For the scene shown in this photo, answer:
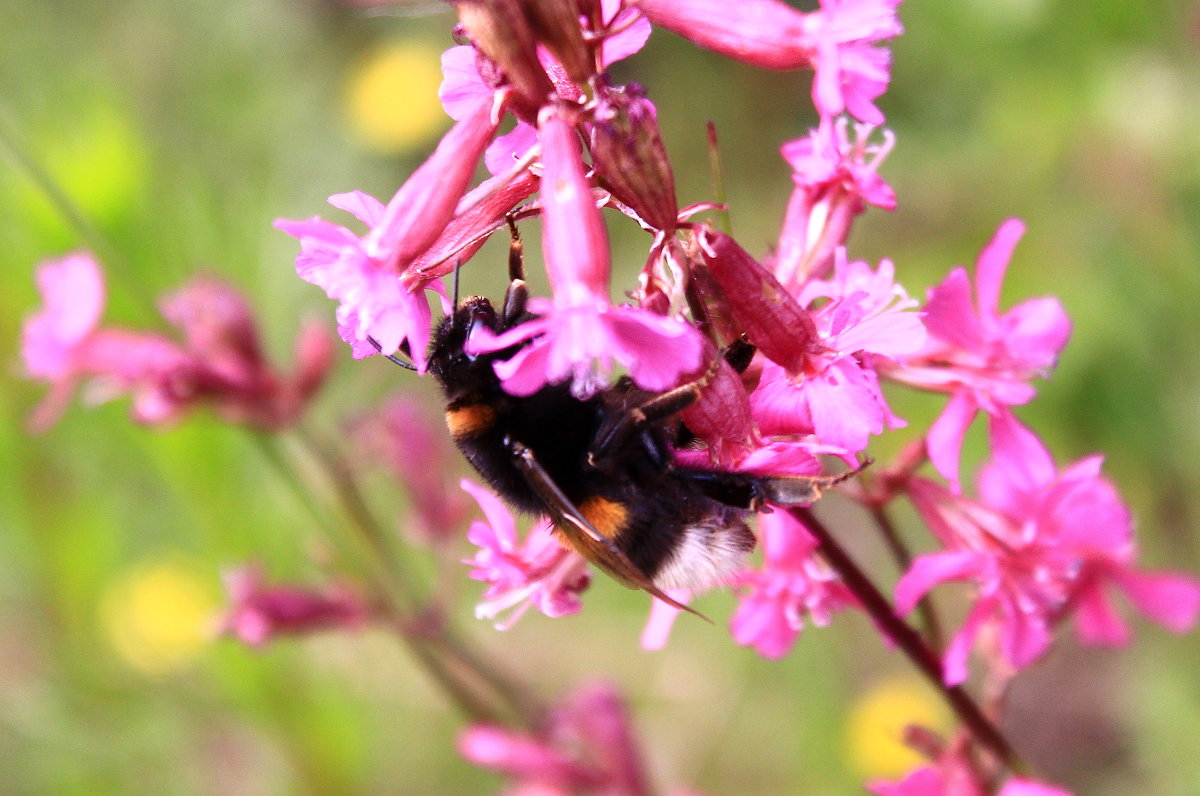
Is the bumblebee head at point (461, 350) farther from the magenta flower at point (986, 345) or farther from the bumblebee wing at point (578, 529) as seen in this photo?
the magenta flower at point (986, 345)

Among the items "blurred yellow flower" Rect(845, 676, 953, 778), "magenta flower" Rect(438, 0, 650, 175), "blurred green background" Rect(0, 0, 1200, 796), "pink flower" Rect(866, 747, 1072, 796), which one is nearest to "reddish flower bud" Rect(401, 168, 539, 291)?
"magenta flower" Rect(438, 0, 650, 175)

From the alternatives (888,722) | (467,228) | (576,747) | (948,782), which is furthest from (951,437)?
(888,722)

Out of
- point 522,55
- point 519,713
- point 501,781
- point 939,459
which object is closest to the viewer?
point 522,55

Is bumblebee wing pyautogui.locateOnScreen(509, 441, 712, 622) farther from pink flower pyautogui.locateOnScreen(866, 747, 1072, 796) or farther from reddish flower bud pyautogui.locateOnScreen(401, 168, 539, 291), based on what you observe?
pink flower pyautogui.locateOnScreen(866, 747, 1072, 796)

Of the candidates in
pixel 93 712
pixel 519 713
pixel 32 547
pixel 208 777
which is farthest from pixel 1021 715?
pixel 32 547

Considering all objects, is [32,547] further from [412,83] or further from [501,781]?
[412,83]

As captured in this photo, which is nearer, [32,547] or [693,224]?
[693,224]

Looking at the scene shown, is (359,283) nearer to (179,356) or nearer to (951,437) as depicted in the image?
(951,437)
